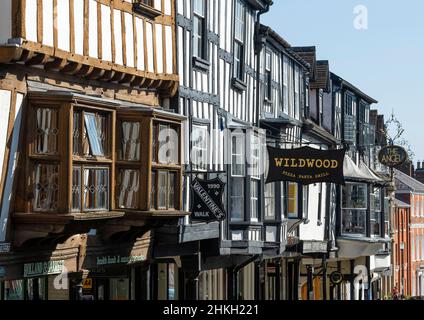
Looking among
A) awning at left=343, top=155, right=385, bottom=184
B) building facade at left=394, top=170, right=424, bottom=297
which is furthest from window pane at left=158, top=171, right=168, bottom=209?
building facade at left=394, top=170, right=424, bottom=297

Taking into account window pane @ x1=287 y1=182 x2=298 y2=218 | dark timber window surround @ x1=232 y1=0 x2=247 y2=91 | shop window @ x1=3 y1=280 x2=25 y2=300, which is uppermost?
dark timber window surround @ x1=232 y1=0 x2=247 y2=91

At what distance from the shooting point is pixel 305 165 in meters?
28.1

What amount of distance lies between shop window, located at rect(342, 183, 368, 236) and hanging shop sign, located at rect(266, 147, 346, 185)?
20156 millimetres

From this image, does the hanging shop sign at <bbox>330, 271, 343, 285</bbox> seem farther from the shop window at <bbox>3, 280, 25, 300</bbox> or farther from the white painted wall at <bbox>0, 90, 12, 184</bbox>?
the white painted wall at <bbox>0, 90, 12, 184</bbox>

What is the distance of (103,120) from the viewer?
18797mm

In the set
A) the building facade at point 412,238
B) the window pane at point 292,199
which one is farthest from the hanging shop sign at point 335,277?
the building facade at point 412,238

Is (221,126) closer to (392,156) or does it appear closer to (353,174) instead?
(353,174)

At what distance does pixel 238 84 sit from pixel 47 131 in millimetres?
12548

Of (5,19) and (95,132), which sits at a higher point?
(5,19)

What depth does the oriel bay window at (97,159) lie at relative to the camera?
17219mm

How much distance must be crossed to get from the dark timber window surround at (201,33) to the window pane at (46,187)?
8366 mm

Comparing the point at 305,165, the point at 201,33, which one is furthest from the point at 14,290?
the point at 305,165

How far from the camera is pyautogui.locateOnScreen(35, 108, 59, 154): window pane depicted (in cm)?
1727

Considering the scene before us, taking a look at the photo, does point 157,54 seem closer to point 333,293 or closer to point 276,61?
point 276,61
